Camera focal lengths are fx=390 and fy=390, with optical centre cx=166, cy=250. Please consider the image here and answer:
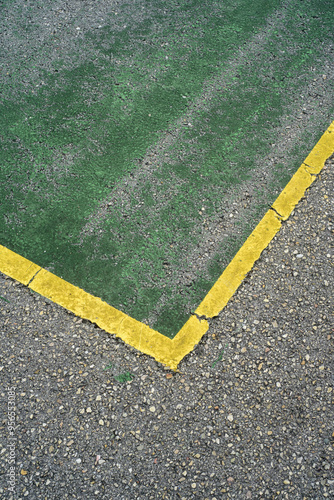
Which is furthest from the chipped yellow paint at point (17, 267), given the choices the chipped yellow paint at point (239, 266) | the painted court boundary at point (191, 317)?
the chipped yellow paint at point (239, 266)

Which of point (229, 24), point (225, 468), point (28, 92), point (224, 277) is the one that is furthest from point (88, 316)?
point (229, 24)

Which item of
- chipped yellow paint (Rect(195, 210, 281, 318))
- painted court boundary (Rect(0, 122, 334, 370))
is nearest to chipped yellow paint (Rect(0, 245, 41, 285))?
painted court boundary (Rect(0, 122, 334, 370))

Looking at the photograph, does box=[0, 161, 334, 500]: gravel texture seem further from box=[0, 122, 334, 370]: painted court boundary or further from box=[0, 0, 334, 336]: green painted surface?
box=[0, 0, 334, 336]: green painted surface

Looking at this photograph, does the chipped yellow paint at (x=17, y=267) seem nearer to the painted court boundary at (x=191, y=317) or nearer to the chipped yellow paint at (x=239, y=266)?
the painted court boundary at (x=191, y=317)

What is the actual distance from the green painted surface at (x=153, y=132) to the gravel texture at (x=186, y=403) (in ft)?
1.29

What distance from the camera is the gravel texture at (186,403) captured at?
2494 mm

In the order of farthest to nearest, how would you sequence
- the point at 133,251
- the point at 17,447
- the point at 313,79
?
1. the point at 313,79
2. the point at 133,251
3. the point at 17,447

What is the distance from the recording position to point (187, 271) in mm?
3324

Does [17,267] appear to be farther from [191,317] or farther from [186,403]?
[186,403]

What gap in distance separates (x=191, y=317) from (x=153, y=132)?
2.16m

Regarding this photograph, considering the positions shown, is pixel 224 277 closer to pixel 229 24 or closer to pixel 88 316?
pixel 88 316

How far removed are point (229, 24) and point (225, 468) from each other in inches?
204

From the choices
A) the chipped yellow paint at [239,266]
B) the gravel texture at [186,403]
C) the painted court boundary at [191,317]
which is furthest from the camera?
the chipped yellow paint at [239,266]

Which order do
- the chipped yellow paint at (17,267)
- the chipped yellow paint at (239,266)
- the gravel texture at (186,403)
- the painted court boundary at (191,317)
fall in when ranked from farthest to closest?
1. the chipped yellow paint at (17,267)
2. the chipped yellow paint at (239,266)
3. the painted court boundary at (191,317)
4. the gravel texture at (186,403)
